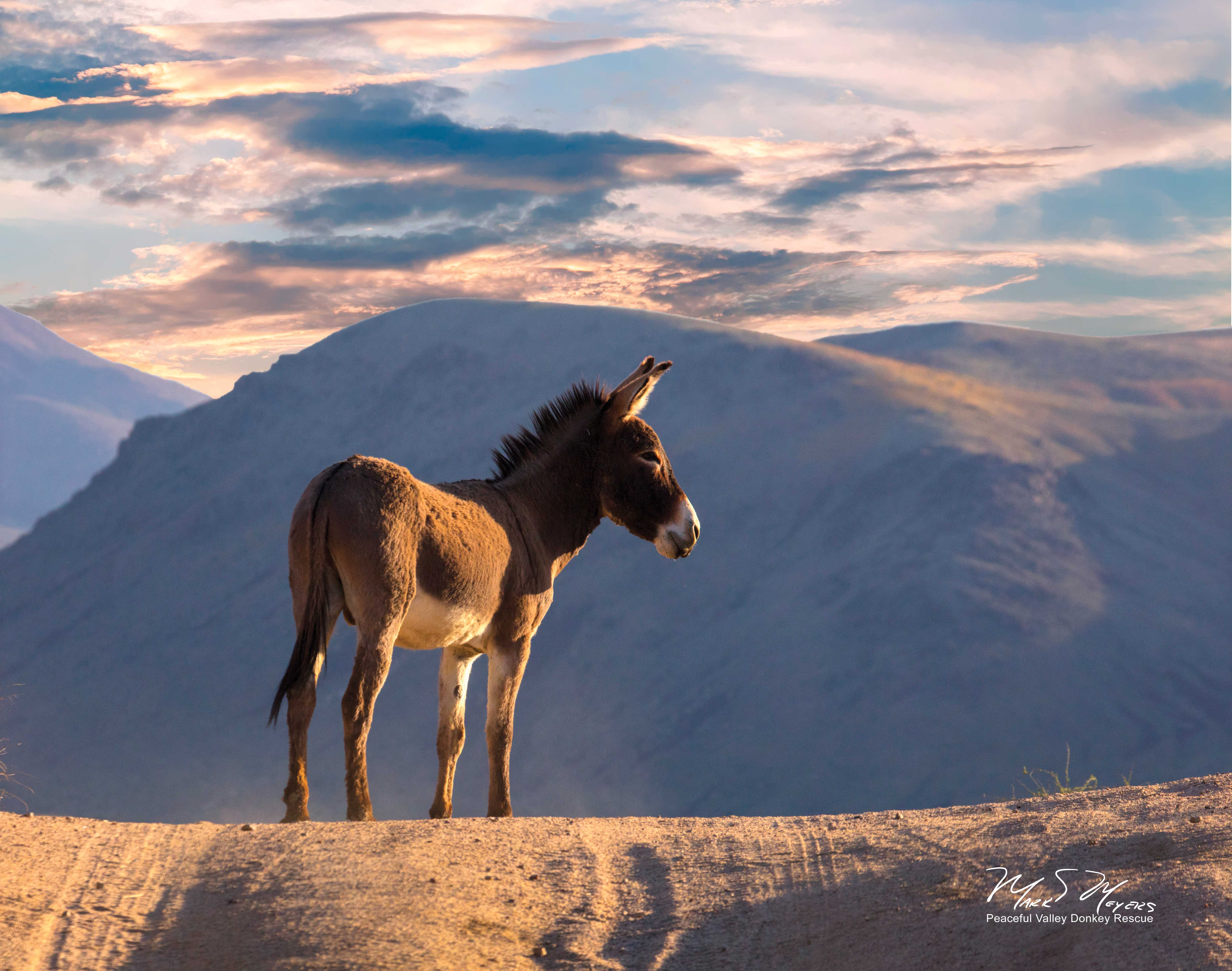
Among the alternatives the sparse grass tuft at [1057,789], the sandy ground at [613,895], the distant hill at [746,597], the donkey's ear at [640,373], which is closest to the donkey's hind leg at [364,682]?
the sandy ground at [613,895]

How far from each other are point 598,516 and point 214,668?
50.9m

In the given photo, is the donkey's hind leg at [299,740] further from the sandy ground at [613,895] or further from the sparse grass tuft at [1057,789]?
the sparse grass tuft at [1057,789]

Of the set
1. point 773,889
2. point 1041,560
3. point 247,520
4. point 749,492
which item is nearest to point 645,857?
point 773,889

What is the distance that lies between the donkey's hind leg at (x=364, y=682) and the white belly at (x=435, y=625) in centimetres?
20

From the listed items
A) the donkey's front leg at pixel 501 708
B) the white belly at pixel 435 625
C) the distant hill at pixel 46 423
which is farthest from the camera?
the distant hill at pixel 46 423

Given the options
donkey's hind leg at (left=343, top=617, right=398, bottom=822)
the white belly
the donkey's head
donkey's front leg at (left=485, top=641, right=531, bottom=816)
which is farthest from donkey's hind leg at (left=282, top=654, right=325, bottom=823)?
the donkey's head

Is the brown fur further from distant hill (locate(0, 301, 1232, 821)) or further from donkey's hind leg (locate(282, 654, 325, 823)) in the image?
distant hill (locate(0, 301, 1232, 821))

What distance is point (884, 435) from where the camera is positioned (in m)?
52.4

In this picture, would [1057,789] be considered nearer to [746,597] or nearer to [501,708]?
[501,708]

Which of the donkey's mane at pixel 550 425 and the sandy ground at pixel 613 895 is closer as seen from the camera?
the sandy ground at pixel 613 895

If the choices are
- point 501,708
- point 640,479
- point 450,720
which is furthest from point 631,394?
point 450,720

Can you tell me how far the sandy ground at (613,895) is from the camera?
4.86m

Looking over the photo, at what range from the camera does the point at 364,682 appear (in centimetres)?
663
